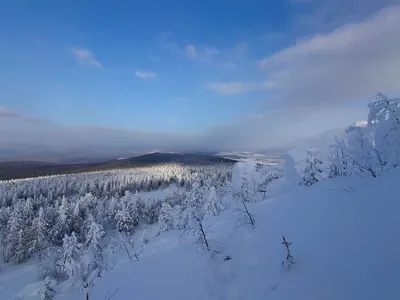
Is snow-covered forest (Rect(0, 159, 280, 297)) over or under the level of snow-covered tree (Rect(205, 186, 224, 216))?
under

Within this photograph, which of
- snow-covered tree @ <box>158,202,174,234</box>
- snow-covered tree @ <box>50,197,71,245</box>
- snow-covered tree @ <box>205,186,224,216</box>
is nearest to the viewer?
snow-covered tree @ <box>205,186,224,216</box>

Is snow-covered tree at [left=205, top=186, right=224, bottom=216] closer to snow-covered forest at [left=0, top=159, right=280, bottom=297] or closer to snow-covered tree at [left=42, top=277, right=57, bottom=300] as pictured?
snow-covered forest at [left=0, top=159, right=280, bottom=297]

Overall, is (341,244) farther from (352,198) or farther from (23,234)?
(23,234)

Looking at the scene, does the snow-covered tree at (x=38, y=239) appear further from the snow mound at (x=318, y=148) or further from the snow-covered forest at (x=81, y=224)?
the snow mound at (x=318, y=148)

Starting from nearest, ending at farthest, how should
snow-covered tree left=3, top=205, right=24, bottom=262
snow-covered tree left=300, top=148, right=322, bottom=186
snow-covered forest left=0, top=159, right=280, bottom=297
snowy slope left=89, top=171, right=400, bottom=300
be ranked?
snowy slope left=89, top=171, right=400, bottom=300
snow-covered tree left=300, top=148, right=322, bottom=186
snow-covered forest left=0, top=159, right=280, bottom=297
snow-covered tree left=3, top=205, right=24, bottom=262

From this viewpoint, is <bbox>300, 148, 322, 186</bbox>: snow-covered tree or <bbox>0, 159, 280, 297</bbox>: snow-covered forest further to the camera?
<bbox>0, 159, 280, 297</bbox>: snow-covered forest

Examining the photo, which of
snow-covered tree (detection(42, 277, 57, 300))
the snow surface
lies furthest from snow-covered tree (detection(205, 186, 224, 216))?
the snow surface

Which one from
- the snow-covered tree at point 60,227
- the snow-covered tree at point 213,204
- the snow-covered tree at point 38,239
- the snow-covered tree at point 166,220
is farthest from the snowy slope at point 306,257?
the snow-covered tree at point 60,227

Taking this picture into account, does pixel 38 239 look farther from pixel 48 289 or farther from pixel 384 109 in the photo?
pixel 384 109
